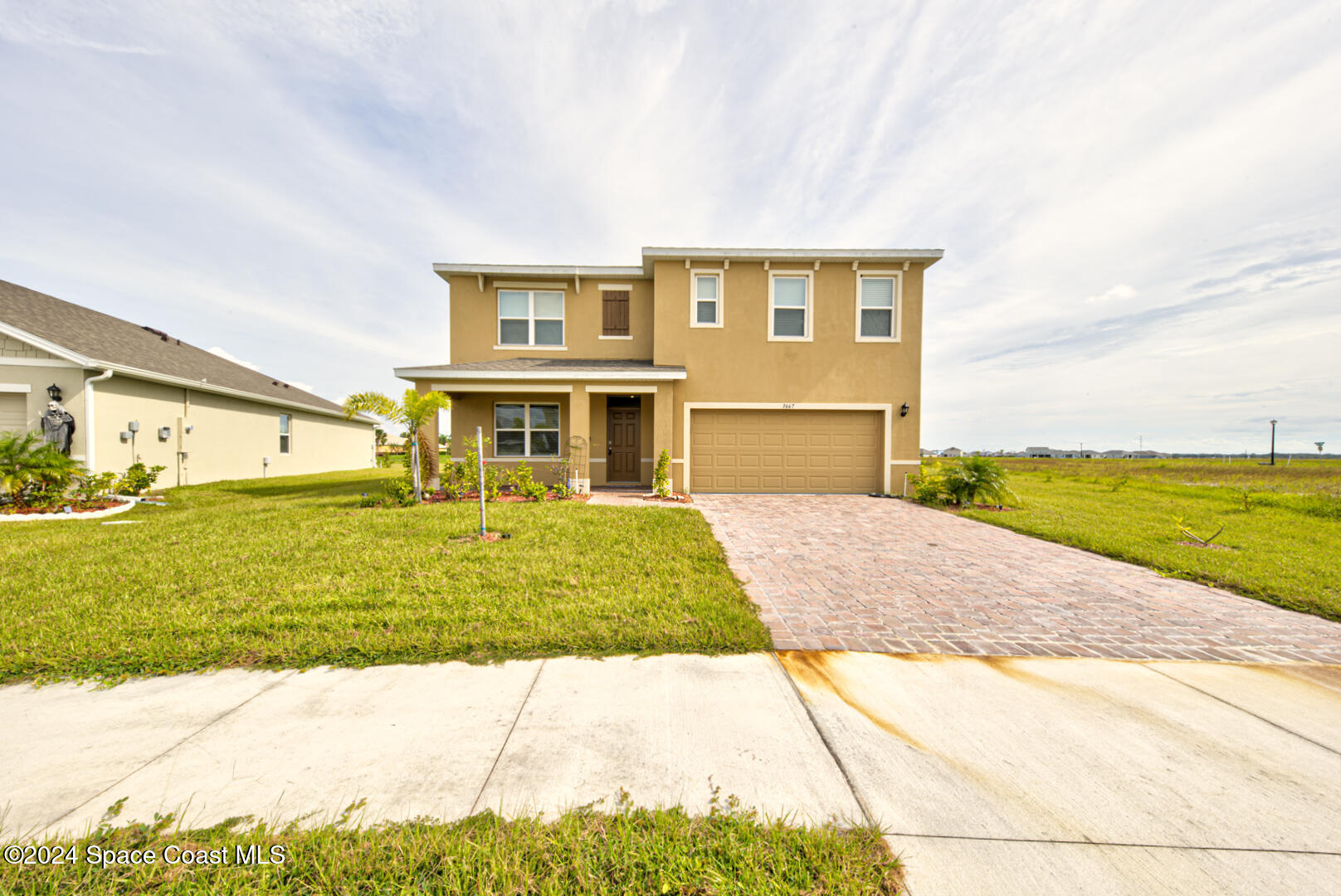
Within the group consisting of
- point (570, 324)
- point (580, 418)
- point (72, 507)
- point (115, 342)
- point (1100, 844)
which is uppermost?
point (570, 324)

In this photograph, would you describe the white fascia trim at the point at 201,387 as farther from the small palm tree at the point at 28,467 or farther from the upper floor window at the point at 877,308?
the upper floor window at the point at 877,308

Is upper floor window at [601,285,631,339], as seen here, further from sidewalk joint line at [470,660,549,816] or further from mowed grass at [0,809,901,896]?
mowed grass at [0,809,901,896]

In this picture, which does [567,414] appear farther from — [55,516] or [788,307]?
[55,516]

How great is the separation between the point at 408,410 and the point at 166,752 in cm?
782

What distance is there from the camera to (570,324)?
12.6 m

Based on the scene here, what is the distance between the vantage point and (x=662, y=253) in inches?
448

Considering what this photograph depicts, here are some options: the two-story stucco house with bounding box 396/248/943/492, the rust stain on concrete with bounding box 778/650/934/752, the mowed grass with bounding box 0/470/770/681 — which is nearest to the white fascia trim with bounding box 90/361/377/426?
the mowed grass with bounding box 0/470/770/681

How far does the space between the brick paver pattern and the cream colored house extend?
14337 millimetres

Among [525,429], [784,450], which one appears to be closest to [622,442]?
[525,429]

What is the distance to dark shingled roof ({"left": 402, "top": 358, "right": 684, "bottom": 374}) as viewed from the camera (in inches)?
418

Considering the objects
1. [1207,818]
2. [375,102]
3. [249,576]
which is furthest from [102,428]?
[1207,818]

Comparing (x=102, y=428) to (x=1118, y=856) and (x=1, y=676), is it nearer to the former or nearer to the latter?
(x=1, y=676)

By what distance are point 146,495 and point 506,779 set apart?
13868 millimetres

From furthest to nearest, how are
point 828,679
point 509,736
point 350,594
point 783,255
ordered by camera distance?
point 783,255, point 350,594, point 828,679, point 509,736
